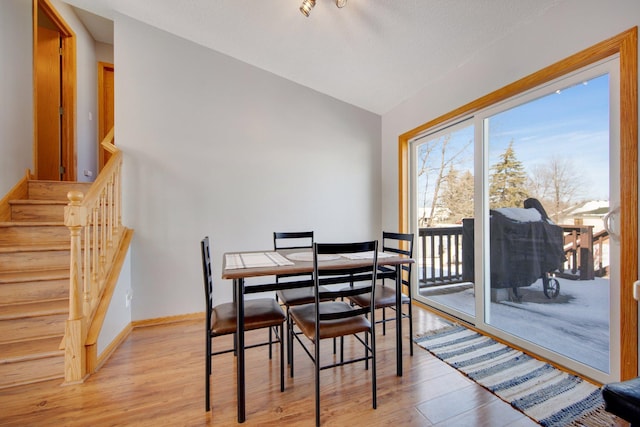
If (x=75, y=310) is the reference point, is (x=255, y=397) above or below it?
below

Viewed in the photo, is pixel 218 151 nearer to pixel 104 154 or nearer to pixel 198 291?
pixel 198 291

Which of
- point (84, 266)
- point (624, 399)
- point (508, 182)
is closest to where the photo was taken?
point (624, 399)

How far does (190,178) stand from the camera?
284 cm

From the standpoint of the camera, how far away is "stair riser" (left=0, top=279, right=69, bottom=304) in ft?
6.50

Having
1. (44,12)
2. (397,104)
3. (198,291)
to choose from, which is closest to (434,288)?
(397,104)

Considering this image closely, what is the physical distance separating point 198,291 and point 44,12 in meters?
3.60

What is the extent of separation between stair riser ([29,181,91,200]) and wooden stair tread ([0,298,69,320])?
127cm

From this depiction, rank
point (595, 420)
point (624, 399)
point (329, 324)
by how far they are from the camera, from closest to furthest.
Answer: point (624, 399) → point (595, 420) → point (329, 324)

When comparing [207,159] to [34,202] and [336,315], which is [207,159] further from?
[336,315]

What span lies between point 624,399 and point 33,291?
3505 mm

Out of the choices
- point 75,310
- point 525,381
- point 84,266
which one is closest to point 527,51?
point 525,381

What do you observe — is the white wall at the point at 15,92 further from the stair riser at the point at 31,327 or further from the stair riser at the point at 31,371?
the stair riser at the point at 31,371

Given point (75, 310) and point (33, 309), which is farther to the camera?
point (33, 309)

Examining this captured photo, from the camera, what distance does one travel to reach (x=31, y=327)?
188 cm
